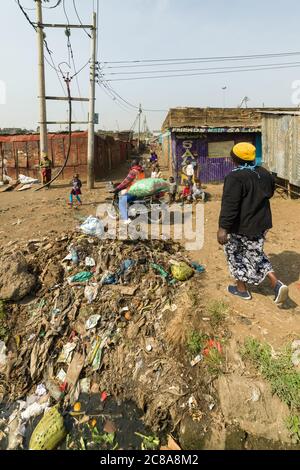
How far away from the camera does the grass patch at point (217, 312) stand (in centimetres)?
367

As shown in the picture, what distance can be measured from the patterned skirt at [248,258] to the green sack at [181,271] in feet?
3.86

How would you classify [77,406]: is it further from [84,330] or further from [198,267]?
[198,267]

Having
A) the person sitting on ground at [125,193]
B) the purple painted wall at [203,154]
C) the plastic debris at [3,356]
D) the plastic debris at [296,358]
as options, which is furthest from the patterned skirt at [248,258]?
the purple painted wall at [203,154]

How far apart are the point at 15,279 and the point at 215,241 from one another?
387cm

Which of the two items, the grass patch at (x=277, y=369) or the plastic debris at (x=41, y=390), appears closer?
the grass patch at (x=277, y=369)

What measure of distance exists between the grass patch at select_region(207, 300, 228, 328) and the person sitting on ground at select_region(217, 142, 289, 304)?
0.62 meters

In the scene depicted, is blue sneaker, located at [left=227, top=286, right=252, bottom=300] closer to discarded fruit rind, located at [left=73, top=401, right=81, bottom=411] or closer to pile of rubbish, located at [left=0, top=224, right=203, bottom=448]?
pile of rubbish, located at [left=0, top=224, right=203, bottom=448]

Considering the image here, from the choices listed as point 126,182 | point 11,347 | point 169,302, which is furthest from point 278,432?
point 126,182

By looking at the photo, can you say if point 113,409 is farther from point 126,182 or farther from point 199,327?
point 126,182

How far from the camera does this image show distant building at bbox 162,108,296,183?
1271 cm

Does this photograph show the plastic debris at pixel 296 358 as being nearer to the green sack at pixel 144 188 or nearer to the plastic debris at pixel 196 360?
the plastic debris at pixel 196 360

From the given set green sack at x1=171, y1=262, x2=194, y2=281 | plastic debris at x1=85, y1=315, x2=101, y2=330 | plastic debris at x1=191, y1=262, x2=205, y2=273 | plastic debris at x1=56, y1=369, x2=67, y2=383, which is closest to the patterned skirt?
green sack at x1=171, y1=262, x2=194, y2=281

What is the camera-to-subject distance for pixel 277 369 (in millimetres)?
3068
